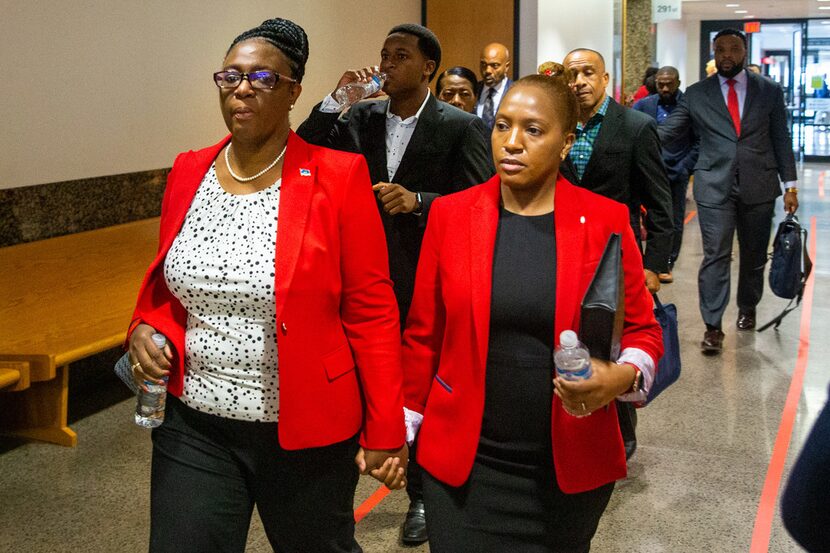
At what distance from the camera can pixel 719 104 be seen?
21.9 ft

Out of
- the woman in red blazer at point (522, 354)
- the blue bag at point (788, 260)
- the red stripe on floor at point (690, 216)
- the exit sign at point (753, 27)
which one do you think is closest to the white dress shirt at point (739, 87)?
the blue bag at point (788, 260)

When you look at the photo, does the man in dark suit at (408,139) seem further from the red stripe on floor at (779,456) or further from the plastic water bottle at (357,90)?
the red stripe on floor at (779,456)

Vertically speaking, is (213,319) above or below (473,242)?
below

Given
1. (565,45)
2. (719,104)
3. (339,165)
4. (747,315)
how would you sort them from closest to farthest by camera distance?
(339,165), (719,104), (747,315), (565,45)

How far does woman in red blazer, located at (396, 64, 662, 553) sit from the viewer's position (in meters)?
2.22

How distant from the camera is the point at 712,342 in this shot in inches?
264

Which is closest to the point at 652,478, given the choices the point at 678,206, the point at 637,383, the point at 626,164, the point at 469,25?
the point at 626,164

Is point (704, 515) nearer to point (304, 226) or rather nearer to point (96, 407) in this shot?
point (304, 226)

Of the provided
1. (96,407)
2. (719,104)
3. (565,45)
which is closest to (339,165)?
(96,407)

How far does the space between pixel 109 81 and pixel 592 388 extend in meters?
5.68

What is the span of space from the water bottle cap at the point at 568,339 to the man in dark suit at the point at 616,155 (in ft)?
6.58

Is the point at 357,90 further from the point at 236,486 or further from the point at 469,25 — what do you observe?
the point at 469,25

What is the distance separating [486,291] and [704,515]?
7.79ft

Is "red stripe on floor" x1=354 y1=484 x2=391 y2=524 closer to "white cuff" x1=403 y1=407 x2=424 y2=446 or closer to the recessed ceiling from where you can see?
"white cuff" x1=403 y1=407 x2=424 y2=446
